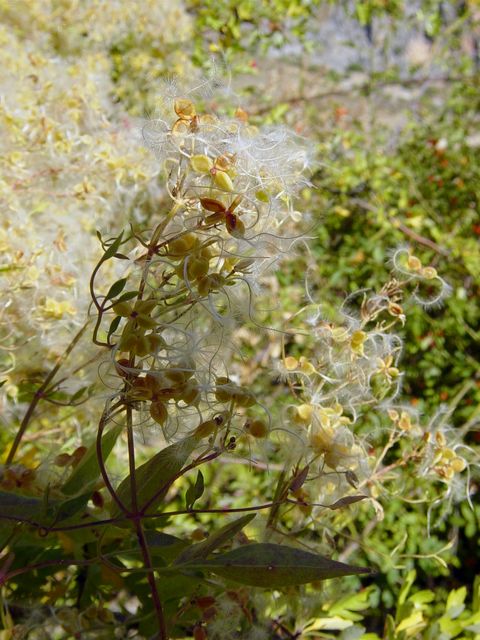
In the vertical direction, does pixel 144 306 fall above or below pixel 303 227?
above

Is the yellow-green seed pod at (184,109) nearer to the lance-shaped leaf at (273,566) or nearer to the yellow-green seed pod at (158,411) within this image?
the yellow-green seed pod at (158,411)

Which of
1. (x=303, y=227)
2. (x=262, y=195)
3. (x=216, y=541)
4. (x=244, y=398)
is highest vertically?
(x=262, y=195)

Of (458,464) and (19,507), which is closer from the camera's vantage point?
(19,507)

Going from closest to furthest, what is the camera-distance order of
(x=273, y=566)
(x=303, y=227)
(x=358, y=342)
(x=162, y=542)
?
(x=273, y=566)
(x=162, y=542)
(x=358, y=342)
(x=303, y=227)

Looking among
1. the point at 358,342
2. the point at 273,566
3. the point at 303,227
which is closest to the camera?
the point at 273,566

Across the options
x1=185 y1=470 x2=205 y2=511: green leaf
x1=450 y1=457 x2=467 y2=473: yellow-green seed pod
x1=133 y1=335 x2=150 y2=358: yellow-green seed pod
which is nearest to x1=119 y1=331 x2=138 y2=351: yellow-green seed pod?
x1=133 y1=335 x2=150 y2=358: yellow-green seed pod

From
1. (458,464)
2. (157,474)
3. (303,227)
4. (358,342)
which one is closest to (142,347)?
(157,474)

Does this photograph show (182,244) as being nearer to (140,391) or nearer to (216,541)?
(140,391)

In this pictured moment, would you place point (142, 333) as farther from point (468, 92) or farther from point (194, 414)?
point (468, 92)

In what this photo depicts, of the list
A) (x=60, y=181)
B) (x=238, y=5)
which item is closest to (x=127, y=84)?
(x=238, y=5)
